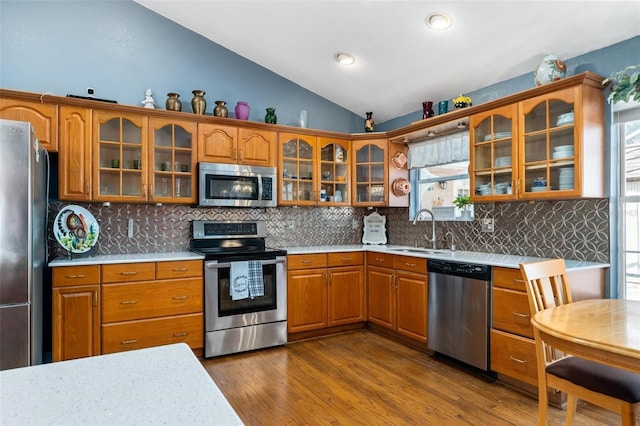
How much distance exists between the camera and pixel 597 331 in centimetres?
151

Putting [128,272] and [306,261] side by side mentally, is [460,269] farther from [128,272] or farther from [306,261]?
[128,272]

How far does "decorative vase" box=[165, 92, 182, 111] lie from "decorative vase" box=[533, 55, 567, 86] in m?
3.15

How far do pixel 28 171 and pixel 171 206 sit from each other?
1.48m

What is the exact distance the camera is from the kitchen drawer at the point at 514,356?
2572mm

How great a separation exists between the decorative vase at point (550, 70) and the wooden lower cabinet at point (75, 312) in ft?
12.4

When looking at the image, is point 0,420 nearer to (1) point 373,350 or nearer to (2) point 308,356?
(2) point 308,356

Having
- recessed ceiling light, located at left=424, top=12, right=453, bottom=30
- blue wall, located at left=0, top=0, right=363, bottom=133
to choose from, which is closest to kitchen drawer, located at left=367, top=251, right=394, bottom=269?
blue wall, located at left=0, top=0, right=363, bottom=133

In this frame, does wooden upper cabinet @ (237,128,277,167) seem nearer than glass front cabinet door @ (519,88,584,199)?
No

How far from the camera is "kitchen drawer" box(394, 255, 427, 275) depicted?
3475 millimetres

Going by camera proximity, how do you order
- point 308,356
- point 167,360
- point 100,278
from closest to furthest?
1. point 167,360
2. point 100,278
3. point 308,356

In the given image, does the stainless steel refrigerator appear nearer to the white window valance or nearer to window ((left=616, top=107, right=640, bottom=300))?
the white window valance

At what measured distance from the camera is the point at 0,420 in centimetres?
64

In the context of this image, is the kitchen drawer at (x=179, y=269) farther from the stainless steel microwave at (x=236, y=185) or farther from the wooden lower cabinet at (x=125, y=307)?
the stainless steel microwave at (x=236, y=185)

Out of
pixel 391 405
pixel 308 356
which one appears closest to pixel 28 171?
pixel 308 356
